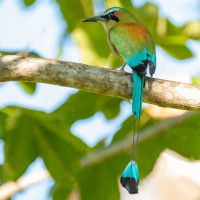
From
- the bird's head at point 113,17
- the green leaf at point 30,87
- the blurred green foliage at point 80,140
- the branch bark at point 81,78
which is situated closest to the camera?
the branch bark at point 81,78

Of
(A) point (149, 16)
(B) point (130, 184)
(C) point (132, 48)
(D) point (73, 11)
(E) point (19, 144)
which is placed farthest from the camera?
(D) point (73, 11)

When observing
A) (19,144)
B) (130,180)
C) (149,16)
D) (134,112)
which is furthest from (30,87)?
(149,16)

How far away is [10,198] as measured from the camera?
5473mm

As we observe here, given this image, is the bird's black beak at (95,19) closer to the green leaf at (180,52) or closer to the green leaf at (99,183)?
the green leaf at (180,52)

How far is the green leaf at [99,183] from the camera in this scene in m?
5.32

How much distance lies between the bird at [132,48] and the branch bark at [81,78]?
0.14 m

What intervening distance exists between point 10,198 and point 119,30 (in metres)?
1.46

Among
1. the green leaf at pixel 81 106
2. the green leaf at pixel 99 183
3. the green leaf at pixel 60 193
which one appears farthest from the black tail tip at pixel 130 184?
the green leaf at pixel 81 106

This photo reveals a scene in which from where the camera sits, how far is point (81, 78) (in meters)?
4.26

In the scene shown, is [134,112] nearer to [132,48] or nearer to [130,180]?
[130,180]

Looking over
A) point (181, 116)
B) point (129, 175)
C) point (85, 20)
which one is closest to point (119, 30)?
point (85, 20)

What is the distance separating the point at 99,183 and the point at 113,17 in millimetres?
Answer: 1218

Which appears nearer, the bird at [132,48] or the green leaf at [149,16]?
the bird at [132,48]

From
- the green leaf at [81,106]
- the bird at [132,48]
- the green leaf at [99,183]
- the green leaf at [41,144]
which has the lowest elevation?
the green leaf at [99,183]
